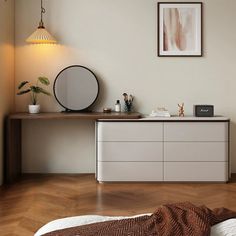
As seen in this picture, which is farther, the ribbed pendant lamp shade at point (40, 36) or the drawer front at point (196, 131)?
the ribbed pendant lamp shade at point (40, 36)

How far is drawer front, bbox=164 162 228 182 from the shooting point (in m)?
4.65

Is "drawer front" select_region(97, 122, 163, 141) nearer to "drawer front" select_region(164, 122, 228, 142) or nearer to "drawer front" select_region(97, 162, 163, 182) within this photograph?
"drawer front" select_region(164, 122, 228, 142)

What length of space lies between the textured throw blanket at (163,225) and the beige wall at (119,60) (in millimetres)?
3339

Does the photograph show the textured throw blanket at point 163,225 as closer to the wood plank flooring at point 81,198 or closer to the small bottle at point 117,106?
the wood plank flooring at point 81,198

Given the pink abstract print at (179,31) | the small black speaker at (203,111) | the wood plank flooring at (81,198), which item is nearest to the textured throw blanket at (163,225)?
the wood plank flooring at (81,198)

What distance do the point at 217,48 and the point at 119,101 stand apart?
1.29 metres

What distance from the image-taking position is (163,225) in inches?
65.2

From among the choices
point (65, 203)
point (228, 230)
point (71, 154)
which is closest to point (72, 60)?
point (71, 154)

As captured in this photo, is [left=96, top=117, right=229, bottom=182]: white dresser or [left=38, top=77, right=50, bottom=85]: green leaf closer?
[left=96, top=117, right=229, bottom=182]: white dresser

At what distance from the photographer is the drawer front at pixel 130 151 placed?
4609mm

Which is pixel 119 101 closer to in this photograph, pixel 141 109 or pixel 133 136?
pixel 141 109

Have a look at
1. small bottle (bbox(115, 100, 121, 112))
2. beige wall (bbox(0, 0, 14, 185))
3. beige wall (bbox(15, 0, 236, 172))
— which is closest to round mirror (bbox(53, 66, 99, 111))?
beige wall (bbox(15, 0, 236, 172))

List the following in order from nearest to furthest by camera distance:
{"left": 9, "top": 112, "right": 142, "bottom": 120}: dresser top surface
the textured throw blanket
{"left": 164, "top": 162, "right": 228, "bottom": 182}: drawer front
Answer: the textured throw blanket
{"left": 9, "top": 112, "right": 142, "bottom": 120}: dresser top surface
{"left": 164, "top": 162, "right": 228, "bottom": 182}: drawer front

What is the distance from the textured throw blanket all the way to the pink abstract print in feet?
11.3
